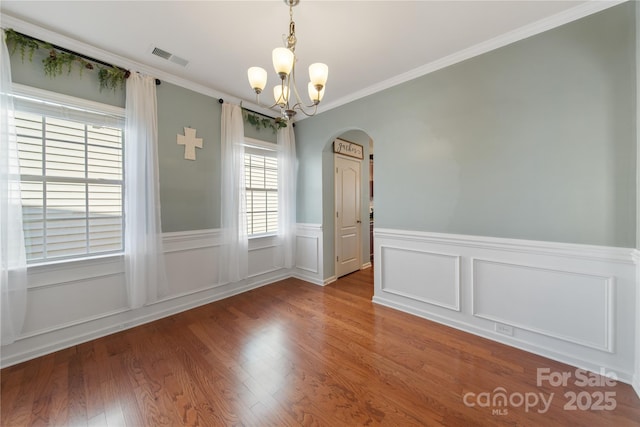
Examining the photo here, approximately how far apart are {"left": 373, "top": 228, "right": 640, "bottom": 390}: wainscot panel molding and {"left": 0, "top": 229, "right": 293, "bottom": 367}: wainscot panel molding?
8.23ft

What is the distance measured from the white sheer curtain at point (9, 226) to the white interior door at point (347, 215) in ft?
11.4

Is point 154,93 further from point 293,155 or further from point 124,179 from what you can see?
point 293,155

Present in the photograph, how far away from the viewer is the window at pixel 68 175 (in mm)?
1993

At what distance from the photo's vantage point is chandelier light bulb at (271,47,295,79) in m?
1.53

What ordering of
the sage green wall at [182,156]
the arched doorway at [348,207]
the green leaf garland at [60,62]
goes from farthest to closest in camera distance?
the arched doorway at [348,207] → the sage green wall at [182,156] → the green leaf garland at [60,62]

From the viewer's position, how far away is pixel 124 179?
2.44 m

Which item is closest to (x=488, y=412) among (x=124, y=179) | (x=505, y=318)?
(x=505, y=318)

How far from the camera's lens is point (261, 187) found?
12.2 feet

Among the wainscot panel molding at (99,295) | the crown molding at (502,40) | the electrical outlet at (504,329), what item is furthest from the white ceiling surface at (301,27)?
the electrical outlet at (504,329)

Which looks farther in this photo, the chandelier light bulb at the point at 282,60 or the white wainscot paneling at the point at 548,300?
the white wainscot paneling at the point at 548,300

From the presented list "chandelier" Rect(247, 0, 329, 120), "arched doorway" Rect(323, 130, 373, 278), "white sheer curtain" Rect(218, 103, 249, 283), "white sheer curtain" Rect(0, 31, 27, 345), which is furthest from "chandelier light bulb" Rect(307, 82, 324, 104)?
"white sheer curtain" Rect(0, 31, 27, 345)

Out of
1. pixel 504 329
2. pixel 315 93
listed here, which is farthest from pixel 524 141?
pixel 315 93

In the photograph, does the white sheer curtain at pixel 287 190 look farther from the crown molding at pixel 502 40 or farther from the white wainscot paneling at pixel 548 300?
the white wainscot paneling at pixel 548 300

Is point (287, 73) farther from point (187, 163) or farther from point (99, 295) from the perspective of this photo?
point (99, 295)
